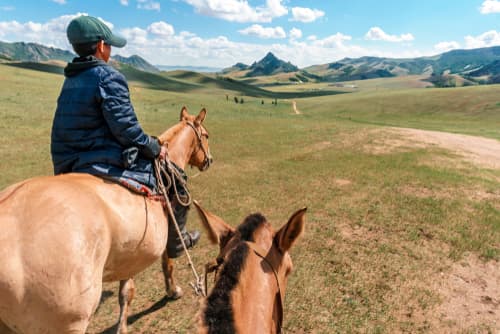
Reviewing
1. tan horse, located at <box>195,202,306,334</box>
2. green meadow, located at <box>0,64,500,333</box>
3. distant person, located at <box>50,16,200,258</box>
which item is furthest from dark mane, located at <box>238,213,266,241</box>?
green meadow, located at <box>0,64,500,333</box>

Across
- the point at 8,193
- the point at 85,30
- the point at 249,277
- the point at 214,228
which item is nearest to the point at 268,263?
the point at 249,277

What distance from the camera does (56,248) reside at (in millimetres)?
2295

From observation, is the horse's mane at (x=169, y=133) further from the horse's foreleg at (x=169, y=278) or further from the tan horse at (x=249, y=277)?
the tan horse at (x=249, y=277)

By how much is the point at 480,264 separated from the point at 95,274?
7.52 m

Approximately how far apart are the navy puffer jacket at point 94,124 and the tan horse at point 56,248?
13.6 inches

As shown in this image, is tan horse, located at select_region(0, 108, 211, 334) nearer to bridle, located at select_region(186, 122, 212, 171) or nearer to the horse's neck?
the horse's neck

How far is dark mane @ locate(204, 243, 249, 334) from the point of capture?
5.24ft

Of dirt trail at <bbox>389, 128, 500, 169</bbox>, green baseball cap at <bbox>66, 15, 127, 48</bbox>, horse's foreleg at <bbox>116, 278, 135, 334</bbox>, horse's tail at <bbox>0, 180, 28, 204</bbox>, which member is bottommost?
horse's foreleg at <bbox>116, 278, 135, 334</bbox>

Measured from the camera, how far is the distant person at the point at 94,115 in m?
3.13

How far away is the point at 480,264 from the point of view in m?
6.43

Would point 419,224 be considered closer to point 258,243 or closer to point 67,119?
point 258,243

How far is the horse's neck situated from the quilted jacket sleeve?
4.50 ft

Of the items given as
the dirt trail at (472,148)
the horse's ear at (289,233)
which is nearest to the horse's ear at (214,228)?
the horse's ear at (289,233)

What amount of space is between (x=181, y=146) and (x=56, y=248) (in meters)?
3.03
